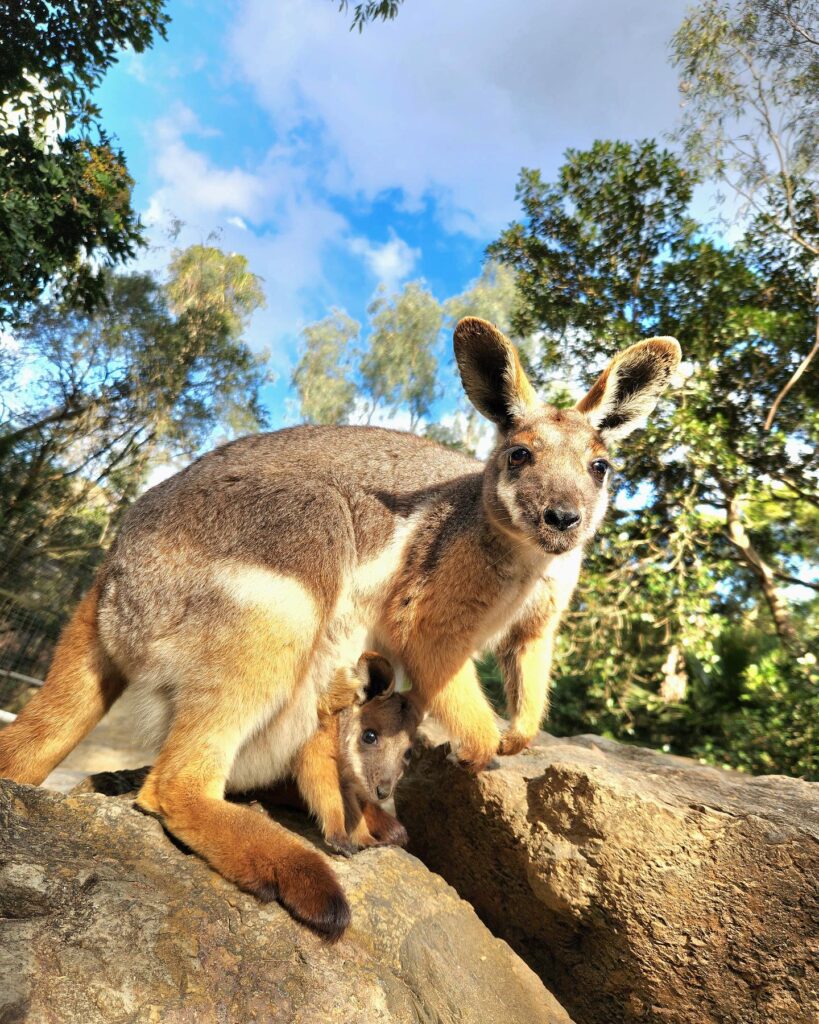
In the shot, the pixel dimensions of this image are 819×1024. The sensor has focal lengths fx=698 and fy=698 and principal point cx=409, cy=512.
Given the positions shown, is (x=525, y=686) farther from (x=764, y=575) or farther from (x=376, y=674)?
(x=764, y=575)

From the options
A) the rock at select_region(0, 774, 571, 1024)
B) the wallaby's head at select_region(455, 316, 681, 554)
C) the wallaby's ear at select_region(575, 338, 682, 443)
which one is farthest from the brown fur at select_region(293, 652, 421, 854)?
the wallaby's ear at select_region(575, 338, 682, 443)

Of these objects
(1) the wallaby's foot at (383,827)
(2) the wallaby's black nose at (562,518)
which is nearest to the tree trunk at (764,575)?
(2) the wallaby's black nose at (562,518)

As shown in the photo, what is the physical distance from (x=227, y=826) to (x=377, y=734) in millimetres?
1070

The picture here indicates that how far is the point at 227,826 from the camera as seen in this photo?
2.50m

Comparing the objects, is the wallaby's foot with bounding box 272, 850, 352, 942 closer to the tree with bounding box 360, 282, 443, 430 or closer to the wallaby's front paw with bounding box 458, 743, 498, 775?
the wallaby's front paw with bounding box 458, 743, 498, 775

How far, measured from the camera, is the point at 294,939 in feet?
7.47

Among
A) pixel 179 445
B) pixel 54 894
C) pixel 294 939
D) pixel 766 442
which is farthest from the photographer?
pixel 179 445

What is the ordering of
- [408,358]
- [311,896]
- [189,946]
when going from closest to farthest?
[189,946] → [311,896] → [408,358]

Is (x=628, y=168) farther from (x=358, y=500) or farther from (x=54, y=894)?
(x=54, y=894)

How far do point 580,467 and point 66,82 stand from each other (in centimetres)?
966

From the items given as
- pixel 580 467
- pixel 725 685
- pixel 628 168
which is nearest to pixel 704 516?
pixel 725 685

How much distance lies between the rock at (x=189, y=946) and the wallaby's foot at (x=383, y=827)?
0.43 m

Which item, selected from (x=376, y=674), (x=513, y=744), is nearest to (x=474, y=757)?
(x=513, y=744)

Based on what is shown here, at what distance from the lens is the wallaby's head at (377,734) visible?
3307 mm
